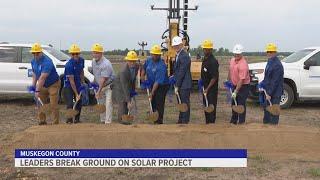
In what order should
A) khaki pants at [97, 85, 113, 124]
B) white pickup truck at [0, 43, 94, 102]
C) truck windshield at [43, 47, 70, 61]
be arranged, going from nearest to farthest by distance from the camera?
khaki pants at [97, 85, 113, 124] < white pickup truck at [0, 43, 94, 102] < truck windshield at [43, 47, 70, 61]

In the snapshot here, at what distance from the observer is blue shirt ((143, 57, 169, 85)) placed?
32.8ft

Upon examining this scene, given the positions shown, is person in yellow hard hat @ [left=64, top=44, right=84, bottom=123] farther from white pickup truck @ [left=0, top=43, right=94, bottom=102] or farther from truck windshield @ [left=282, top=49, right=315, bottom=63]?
truck windshield @ [left=282, top=49, right=315, bottom=63]

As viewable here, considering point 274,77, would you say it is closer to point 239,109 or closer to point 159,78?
point 239,109

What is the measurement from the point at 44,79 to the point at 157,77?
203 cm

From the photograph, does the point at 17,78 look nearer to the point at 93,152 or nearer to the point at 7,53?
the point at 7,53

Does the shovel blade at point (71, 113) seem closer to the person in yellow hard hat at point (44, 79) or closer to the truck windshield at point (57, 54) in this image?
the person in yellow hard hat at point (44, 79)

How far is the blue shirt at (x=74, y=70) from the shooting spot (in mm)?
10086

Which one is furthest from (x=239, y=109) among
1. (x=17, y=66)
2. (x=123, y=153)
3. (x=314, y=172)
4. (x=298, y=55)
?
(x=17, y=66)

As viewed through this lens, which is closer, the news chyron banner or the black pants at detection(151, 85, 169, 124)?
the news chyron banner

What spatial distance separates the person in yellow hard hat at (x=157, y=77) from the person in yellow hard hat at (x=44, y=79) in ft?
5.76

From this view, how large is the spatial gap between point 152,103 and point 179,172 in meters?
3.20

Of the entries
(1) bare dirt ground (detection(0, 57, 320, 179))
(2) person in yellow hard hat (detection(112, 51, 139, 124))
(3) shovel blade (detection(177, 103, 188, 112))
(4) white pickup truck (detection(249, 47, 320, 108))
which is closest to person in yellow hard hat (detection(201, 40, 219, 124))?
(3) shovel blade (detection(177, 103, 188, 112))

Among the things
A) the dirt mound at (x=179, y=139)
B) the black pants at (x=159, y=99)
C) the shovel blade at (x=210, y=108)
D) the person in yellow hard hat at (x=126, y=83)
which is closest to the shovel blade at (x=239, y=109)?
the shovel blade at (x=210, y=108)

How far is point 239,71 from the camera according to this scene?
10070 mm
